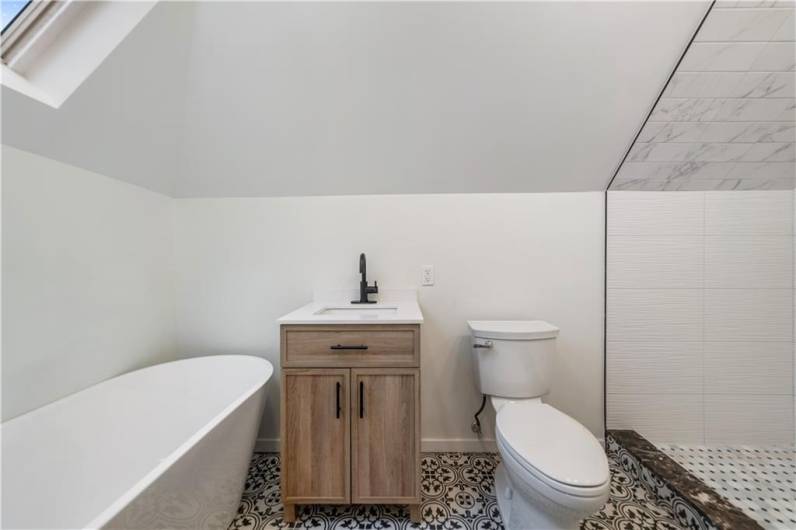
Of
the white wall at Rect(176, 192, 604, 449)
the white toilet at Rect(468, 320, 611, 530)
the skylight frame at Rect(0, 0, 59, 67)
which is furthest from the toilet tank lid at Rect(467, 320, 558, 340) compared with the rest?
the skylight frame at Rect(0, 0, 59, 67)

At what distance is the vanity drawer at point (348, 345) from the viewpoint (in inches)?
44.2

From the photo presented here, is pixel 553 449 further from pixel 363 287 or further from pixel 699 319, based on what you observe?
pixel 699 319

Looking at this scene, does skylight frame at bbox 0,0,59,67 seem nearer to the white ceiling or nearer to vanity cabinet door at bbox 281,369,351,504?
the white ceiling

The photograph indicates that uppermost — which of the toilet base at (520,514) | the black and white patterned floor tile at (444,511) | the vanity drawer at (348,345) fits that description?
the vanity drawer at (348,345)

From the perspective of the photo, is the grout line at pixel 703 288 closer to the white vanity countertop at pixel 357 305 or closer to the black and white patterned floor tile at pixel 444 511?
the black and white patterned floor tile at pixel 444 511

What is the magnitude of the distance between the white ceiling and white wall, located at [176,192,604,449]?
0.13 meters

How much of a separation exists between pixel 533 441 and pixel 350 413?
0.70 metres

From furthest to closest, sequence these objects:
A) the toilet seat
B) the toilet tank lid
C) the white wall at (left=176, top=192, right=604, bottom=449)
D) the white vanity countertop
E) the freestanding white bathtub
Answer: the white wall at (left=176, top=192, right=604, bottom=449)
the white vanity countertop
the toilet tank lid
the toilet seat
the freestanding white bathtub

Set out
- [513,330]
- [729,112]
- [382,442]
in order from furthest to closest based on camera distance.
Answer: [513,330]
[729,112]
[382,442]

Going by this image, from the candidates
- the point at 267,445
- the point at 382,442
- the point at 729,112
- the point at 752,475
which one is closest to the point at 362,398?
the point at 382,442

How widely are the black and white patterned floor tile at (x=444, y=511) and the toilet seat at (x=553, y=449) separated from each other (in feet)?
1.43

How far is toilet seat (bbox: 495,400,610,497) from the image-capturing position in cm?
85

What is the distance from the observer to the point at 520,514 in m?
1.06

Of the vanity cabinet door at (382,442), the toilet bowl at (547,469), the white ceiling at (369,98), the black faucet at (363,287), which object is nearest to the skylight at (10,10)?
the white ceiling at (369,98)
